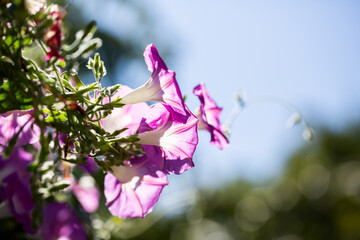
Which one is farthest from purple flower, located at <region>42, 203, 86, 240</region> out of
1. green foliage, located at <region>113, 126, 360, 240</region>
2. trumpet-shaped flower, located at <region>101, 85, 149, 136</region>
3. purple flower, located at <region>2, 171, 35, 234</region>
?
green foliage, located at <region>113, 126, 360, 240</region>

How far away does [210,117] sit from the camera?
41 centimetres

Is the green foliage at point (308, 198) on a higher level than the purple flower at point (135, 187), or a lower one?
lower

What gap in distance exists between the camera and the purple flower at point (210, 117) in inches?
14.1

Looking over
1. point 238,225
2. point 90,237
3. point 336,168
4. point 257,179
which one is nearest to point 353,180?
point 336,168

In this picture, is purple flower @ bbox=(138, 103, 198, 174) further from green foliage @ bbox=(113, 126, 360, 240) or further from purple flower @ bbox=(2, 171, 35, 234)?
green foliage @ bbox=(113, 126, 360, 240)

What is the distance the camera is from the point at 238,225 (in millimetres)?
4527

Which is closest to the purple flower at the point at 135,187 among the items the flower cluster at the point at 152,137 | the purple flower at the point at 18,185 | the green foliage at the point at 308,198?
the flower cluster at the point at 152,137

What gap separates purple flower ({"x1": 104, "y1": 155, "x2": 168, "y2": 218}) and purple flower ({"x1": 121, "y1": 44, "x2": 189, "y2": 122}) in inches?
2.0

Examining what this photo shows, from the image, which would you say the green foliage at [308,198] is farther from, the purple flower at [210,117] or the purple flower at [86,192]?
the purple flower at [210,117]

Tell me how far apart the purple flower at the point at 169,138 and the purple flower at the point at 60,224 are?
184mm

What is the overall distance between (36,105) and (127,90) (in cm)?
14

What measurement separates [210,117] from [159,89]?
0.27ft

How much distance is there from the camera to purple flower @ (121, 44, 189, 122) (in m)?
0.33

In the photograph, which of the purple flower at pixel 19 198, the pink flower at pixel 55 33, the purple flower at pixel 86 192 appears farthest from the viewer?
the purple flower at pixel 86 192
